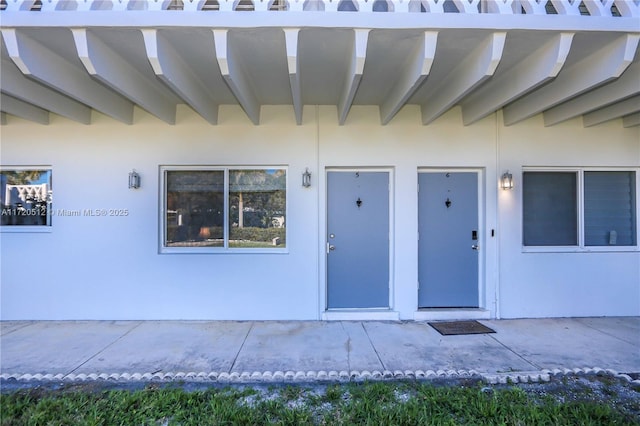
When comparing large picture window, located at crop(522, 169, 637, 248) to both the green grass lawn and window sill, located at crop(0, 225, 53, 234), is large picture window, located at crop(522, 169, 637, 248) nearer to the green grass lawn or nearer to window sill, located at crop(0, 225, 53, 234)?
the green grass lawn

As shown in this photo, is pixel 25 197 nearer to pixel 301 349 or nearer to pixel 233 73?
pixel 233 73

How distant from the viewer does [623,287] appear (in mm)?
4395

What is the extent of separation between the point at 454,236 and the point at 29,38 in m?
5.12

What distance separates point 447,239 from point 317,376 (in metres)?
2.66

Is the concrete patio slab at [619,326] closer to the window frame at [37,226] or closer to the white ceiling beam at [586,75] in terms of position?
the white ceiling beam at [586,75]

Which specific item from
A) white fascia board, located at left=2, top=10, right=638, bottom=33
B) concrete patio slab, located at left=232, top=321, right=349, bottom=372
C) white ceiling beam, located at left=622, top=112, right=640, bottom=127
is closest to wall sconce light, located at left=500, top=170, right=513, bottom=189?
white ceiling beam, located at left=622, top=112, right=640, bottom=127

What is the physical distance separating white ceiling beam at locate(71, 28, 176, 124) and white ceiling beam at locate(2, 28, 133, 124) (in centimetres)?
49

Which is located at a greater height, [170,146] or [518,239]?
[170,146]

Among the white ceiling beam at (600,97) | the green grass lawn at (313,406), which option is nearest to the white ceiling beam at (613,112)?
the white ceiling beam at (600,97)

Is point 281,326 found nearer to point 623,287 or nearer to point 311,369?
point 311,369

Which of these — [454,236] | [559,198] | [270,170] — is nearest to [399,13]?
[270,170]

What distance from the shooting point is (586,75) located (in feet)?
10.2

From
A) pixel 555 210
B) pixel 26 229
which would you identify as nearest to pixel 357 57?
Result: pixel 555 210

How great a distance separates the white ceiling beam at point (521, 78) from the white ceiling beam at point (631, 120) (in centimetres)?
214
